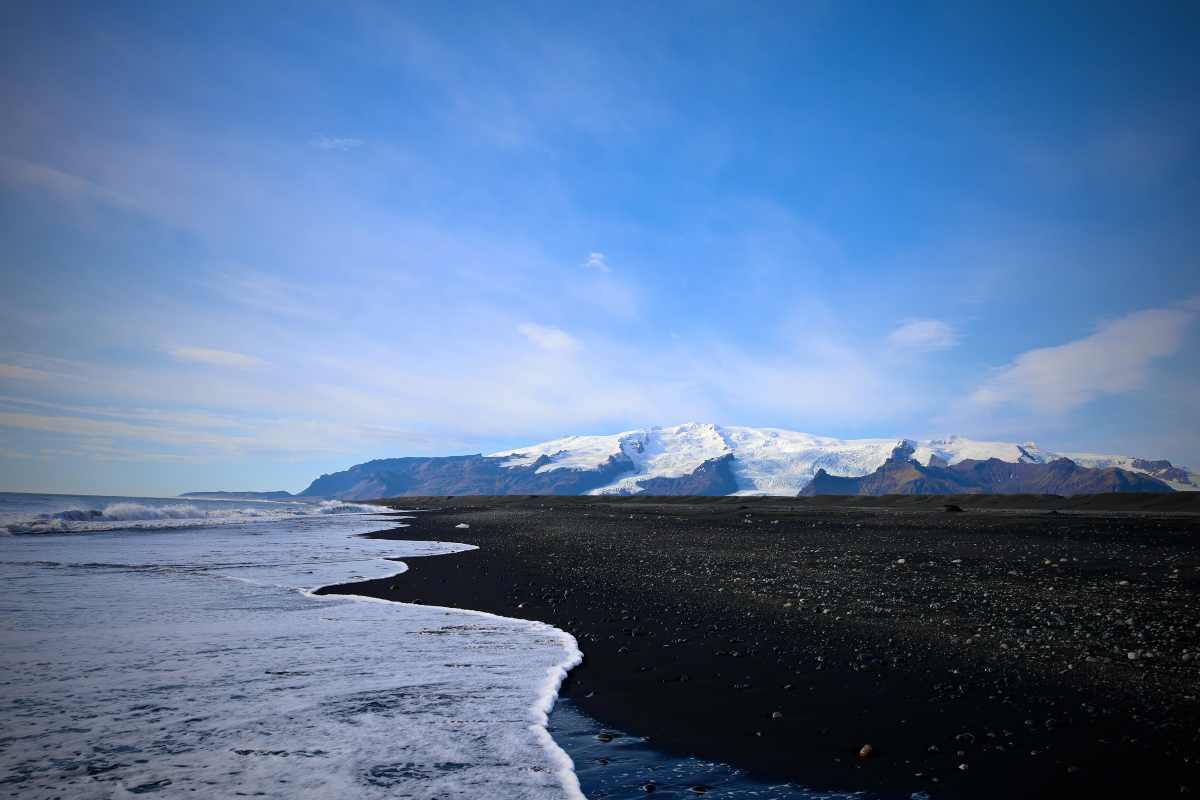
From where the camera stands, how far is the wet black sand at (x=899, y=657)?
5.17 meters

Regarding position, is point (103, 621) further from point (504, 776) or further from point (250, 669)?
point (504, 776)

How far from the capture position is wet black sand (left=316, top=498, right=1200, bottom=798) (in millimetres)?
5172

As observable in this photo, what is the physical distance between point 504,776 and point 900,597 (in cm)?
892

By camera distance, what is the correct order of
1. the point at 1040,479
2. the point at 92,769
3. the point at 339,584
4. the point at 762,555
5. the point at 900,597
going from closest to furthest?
1. the point at 92,769
2. the point at 900,597
3. the point at 339,584
4. the point at 762,555
5. the point at 1040,479

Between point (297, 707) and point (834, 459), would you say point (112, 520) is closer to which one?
point (297, 707)

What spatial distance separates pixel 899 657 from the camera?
7.92 metres

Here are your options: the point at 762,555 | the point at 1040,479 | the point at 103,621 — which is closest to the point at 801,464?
the point at 1040,479

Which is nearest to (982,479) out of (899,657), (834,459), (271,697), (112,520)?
(834,459)

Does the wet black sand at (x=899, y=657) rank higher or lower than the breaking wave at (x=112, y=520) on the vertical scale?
higher

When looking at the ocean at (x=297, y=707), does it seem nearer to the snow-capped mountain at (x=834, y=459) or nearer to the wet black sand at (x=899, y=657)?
the wet black sand at (x=899, y=657)

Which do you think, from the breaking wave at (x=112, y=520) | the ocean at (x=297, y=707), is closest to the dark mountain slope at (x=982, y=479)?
the breaking wave at (x=112, y=520)

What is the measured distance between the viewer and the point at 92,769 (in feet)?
15.3

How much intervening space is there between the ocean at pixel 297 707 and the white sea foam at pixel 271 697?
0.02m

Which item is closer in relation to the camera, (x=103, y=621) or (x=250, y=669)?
(x=250, y=669)
